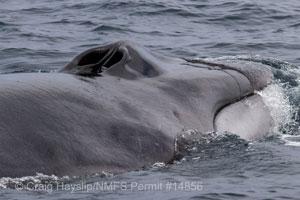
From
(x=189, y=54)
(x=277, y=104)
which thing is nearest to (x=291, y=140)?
(x=277, y=104)

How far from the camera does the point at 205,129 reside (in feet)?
28.8

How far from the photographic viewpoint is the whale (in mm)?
7180

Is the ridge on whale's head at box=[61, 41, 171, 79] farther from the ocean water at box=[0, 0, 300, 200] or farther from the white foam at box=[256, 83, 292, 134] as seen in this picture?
the white foam at box=[256, 83, 292, 134]

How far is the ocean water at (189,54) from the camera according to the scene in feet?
24.0

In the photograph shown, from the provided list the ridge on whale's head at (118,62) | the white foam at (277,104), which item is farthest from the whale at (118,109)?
the white foam at (277,104)

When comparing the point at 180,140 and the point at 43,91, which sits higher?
the point at 43,91

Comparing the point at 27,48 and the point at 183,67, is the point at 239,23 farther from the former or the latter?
the point at 183,67

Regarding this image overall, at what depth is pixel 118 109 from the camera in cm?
808

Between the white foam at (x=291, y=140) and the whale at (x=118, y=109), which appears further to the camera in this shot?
the white foam at (x=291, y=140)

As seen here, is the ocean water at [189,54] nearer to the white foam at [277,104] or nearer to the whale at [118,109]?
the white foam at [277,104]

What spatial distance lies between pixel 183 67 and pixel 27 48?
1182 centimetres

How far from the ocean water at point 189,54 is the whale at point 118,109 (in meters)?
0.17

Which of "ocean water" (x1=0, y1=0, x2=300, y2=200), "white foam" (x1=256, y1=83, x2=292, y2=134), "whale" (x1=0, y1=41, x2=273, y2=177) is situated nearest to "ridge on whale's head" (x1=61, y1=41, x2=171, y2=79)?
"whale" (x1=0, y1=41, x2=273, y2=177)

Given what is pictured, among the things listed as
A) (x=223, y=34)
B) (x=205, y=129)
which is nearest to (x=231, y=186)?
(x=205, y=129)
